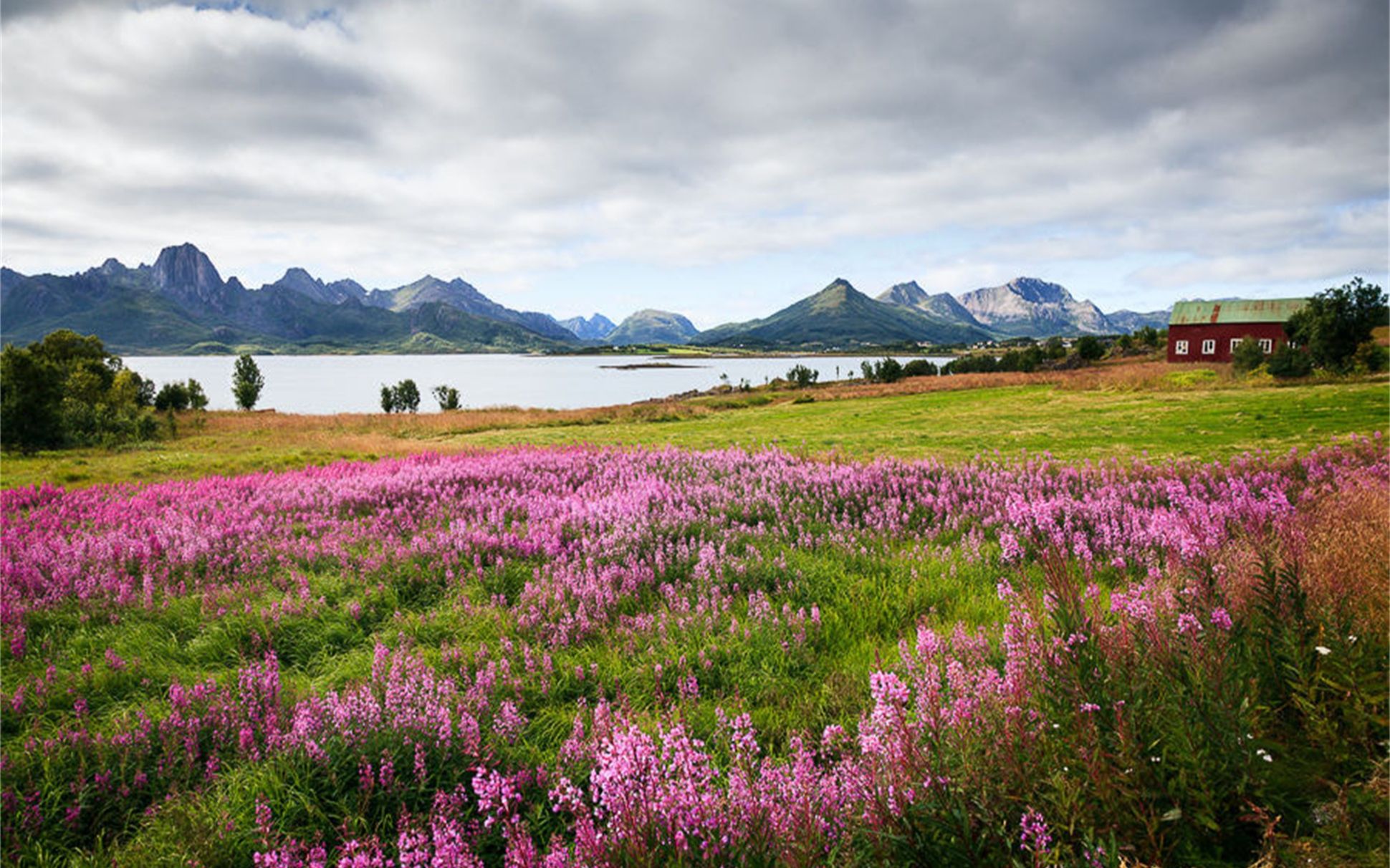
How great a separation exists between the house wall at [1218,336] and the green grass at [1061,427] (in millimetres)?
53562

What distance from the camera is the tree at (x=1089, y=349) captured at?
97875 millimetres

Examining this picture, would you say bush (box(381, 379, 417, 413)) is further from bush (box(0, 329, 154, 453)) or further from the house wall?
the house wall

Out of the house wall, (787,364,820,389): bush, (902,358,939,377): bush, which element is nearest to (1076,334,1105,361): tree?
the house wall

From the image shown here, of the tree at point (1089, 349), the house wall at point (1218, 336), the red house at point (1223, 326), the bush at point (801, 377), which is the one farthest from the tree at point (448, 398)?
the house wall at point (1218, 336)

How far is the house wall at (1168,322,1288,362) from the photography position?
240 ft

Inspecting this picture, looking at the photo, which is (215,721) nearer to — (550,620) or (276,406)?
(550,620)

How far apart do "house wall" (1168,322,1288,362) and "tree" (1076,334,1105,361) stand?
52.4 feet

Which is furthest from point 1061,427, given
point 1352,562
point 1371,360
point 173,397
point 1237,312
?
point 173,397

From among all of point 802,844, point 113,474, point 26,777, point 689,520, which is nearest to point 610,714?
point 802,844

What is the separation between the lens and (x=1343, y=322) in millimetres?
39625

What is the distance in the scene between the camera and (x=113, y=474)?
2095cm

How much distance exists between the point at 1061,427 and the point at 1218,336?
7549 cm

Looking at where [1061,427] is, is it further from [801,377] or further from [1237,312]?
[1237,312]

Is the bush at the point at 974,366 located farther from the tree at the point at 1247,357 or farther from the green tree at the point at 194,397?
the green tree at the point at 194,397
